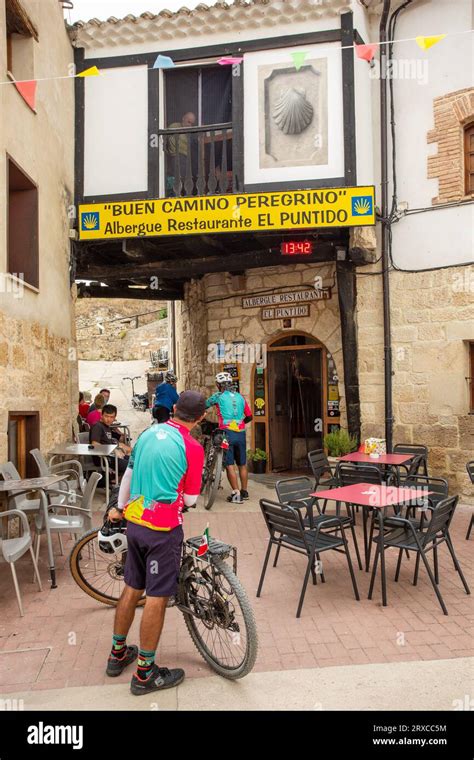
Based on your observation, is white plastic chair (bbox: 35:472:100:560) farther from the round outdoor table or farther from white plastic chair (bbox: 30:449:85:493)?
the round outdoor table

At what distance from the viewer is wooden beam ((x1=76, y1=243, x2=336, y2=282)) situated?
9.05 meters

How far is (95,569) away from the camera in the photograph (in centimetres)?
430

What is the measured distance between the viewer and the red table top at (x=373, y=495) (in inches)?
177

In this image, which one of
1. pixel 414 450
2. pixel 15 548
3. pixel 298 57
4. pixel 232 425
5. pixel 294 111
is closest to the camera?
pixel 15 548

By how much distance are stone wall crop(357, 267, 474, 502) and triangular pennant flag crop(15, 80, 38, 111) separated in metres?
4.95

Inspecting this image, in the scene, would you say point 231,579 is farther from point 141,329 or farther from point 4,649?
point 141,329

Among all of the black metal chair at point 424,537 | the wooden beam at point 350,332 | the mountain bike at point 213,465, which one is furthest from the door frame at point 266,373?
the black metal chair at point 424,537

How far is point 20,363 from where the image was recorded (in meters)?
6.31

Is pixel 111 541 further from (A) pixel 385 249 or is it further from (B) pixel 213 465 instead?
(A) pixel 385 249

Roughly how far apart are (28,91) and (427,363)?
20.0 feet

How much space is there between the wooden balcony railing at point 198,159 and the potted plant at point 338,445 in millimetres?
3908

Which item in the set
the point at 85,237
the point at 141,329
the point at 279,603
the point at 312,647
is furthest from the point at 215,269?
the point at 141,329

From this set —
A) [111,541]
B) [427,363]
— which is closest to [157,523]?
[111,541]
